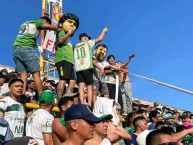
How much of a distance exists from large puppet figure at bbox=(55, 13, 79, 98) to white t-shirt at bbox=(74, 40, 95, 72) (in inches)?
9.5

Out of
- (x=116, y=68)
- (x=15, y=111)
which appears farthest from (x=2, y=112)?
(x=116, y=68)

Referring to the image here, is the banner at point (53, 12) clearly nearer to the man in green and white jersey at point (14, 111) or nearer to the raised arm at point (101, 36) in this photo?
the raised arm at point (101, 36)

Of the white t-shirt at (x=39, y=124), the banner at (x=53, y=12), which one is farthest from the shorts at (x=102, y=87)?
the banner at (x=53, y=12)

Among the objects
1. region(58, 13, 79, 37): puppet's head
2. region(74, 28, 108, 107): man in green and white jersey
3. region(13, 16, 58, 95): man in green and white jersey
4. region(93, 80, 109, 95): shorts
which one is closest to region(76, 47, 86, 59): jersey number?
region(74, 28, 108, 107): man in green and white jersey

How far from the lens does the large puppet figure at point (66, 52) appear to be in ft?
23.1

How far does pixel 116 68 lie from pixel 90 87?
1.72m

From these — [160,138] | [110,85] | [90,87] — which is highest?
[110,85]

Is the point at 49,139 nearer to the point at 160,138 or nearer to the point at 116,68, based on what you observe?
the point at 160,138

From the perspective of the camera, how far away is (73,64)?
24.0 ft

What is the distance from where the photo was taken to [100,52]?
333 inches

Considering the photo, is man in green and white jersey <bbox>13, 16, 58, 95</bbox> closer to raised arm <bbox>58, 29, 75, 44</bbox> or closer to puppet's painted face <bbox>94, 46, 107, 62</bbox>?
raised arm <bbox>58, 29, 75, 44</bbox>

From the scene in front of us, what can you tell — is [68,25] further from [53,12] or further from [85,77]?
[53,12]

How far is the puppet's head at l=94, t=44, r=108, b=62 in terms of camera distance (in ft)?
27.4

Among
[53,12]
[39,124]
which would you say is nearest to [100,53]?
[39,124]
